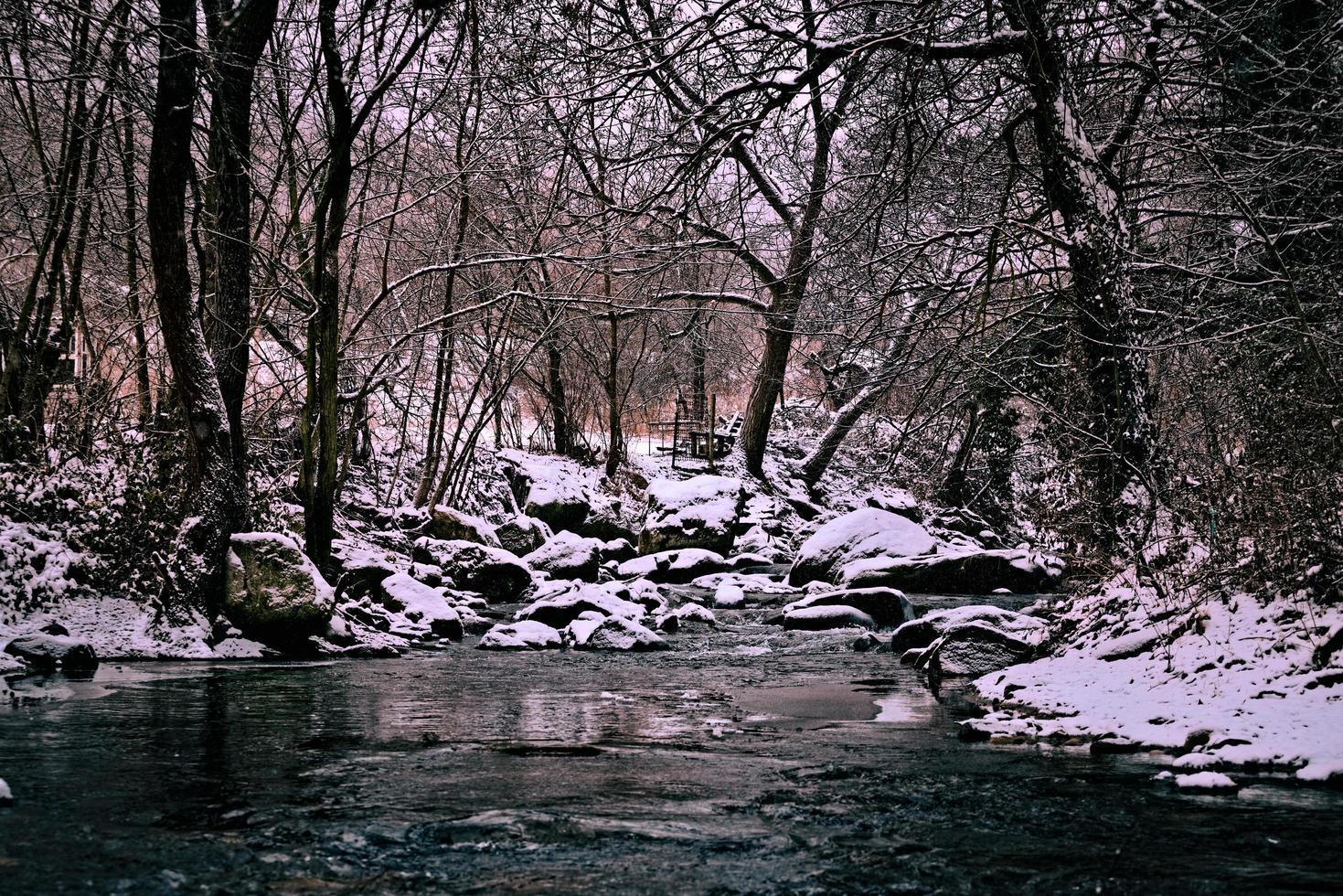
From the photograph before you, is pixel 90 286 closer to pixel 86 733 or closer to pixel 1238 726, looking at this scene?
pixel 86 733

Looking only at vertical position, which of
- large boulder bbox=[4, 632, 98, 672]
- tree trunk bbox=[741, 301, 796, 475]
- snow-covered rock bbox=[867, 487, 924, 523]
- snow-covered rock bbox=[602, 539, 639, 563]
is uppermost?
tree trunk bbox=[741, 301, 796, 475]

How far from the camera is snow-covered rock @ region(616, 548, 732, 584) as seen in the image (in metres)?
18.7

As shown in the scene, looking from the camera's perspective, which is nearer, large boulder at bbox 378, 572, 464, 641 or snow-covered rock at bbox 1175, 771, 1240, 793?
snow-covered rock at bbox 1175, 771, 1240, 793

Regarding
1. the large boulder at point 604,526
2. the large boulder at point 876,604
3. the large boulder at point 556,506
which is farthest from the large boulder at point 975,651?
the large boulder at point 556,506

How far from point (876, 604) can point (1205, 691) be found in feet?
22.6

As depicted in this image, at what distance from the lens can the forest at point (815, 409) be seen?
4.95 metres

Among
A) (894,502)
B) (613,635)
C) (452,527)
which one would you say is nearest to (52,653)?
(613,635)

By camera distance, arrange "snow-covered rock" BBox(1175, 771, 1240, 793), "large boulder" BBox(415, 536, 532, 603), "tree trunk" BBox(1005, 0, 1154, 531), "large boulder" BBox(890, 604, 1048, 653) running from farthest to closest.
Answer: "large boulder" BBox(415, 536, 532, 603), "large boulder" BBox(890, 604, 1048, 653), "tree trunk" BBox(1005, 0, 1154, 531), "snow-covered rock" BBox(1175, 771, 1240, 793)

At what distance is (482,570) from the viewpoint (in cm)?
1595

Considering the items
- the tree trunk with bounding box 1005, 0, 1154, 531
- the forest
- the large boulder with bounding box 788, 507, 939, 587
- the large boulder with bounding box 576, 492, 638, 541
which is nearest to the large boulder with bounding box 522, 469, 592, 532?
the large boulder with bounding box 576, 492, 638, 541

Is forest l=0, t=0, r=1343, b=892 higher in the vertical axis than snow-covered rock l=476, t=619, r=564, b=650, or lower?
higher

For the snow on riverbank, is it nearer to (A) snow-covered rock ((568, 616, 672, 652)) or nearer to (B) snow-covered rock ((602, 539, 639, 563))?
(A) snow-covered rock ((568, 616, 672, 652))

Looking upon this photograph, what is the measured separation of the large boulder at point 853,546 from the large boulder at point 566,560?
3410 millimetres

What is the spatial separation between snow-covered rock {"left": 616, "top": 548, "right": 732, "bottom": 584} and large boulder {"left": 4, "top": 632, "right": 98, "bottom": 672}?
1053cm
